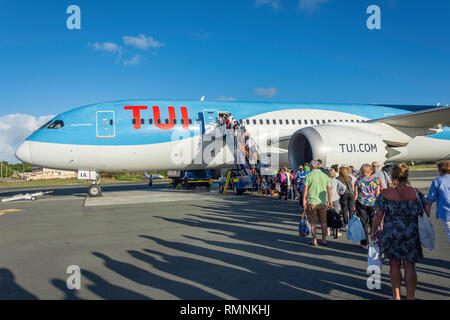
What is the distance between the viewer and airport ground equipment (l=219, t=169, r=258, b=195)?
14529 mm

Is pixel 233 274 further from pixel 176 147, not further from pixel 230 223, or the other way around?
pixel 176 147

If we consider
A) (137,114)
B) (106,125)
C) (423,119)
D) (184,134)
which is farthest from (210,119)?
(423,119)

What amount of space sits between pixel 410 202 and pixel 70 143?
12340 mm

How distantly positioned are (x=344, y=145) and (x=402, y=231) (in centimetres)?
698

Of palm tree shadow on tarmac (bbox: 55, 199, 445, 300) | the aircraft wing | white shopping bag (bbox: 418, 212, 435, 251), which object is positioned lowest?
palm tree shadow on tarmac (bbox: 55, 199, 445, 300)

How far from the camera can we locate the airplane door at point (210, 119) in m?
13.9

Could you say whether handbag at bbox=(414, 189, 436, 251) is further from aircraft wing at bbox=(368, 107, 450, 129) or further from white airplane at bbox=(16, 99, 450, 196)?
aircraft wing at bbox=(368, 107, 450, 129)

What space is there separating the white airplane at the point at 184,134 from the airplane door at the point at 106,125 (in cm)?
4

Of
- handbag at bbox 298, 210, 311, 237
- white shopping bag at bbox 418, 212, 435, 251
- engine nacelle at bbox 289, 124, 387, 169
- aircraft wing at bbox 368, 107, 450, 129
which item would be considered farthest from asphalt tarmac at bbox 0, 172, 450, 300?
aircraft wing at bbox 368, 107, 450, 129

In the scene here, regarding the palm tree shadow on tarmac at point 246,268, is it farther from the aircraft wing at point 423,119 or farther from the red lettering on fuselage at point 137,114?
the red lettering on fuselage at point 137,114

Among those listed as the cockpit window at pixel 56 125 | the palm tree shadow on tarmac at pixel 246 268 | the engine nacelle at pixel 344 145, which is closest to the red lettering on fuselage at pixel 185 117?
the cockpit window at pixel 56 125

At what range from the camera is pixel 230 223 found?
8.25 m

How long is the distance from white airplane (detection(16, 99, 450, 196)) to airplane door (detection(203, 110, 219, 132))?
43 mm

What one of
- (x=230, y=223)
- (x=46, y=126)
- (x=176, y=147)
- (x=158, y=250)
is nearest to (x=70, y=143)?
(x=46, y=126)
